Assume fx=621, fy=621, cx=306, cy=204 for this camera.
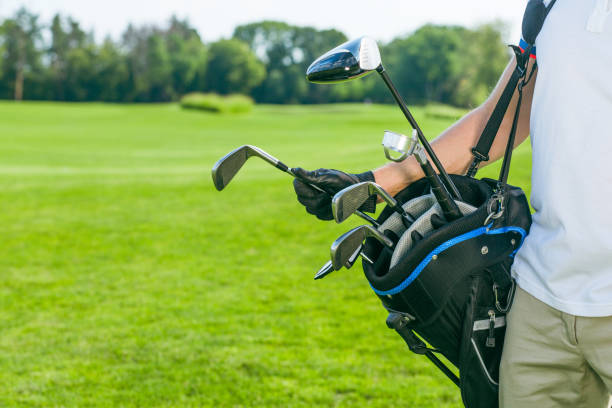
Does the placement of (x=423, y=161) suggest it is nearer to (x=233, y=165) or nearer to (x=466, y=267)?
(x=466, y=267)

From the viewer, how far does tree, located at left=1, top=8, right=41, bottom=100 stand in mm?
59469

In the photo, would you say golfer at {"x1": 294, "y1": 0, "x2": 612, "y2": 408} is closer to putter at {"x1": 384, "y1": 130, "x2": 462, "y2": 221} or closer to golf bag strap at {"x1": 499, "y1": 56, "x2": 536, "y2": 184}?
golf bag strap at {"x1": 499, "y1": 56, "x2": 536, "y2": 184}

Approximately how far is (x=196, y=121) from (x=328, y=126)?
670cm

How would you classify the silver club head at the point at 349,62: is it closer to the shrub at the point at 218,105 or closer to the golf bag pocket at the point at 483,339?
the golf bag pocket at the point at 483,339

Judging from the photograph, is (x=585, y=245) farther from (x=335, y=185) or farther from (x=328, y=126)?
(x=328, y=126)

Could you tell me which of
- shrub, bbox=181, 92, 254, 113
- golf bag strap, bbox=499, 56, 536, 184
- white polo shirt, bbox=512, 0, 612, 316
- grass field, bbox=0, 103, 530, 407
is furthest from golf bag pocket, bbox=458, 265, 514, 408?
shrub, bbox=181, 92, 254, 113

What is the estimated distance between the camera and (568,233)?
50.8 inches

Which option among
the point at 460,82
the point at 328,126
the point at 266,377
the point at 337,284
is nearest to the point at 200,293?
the point at 337,284

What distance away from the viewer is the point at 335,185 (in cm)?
153

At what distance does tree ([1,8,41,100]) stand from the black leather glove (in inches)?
2525

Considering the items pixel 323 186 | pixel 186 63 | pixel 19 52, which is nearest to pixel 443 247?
pixel 323 186

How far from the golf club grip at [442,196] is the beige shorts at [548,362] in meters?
0.24

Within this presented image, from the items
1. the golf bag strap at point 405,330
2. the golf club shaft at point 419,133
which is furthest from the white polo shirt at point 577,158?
the golf bag strap at point 405,330

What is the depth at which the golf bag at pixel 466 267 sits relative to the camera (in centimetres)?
140
